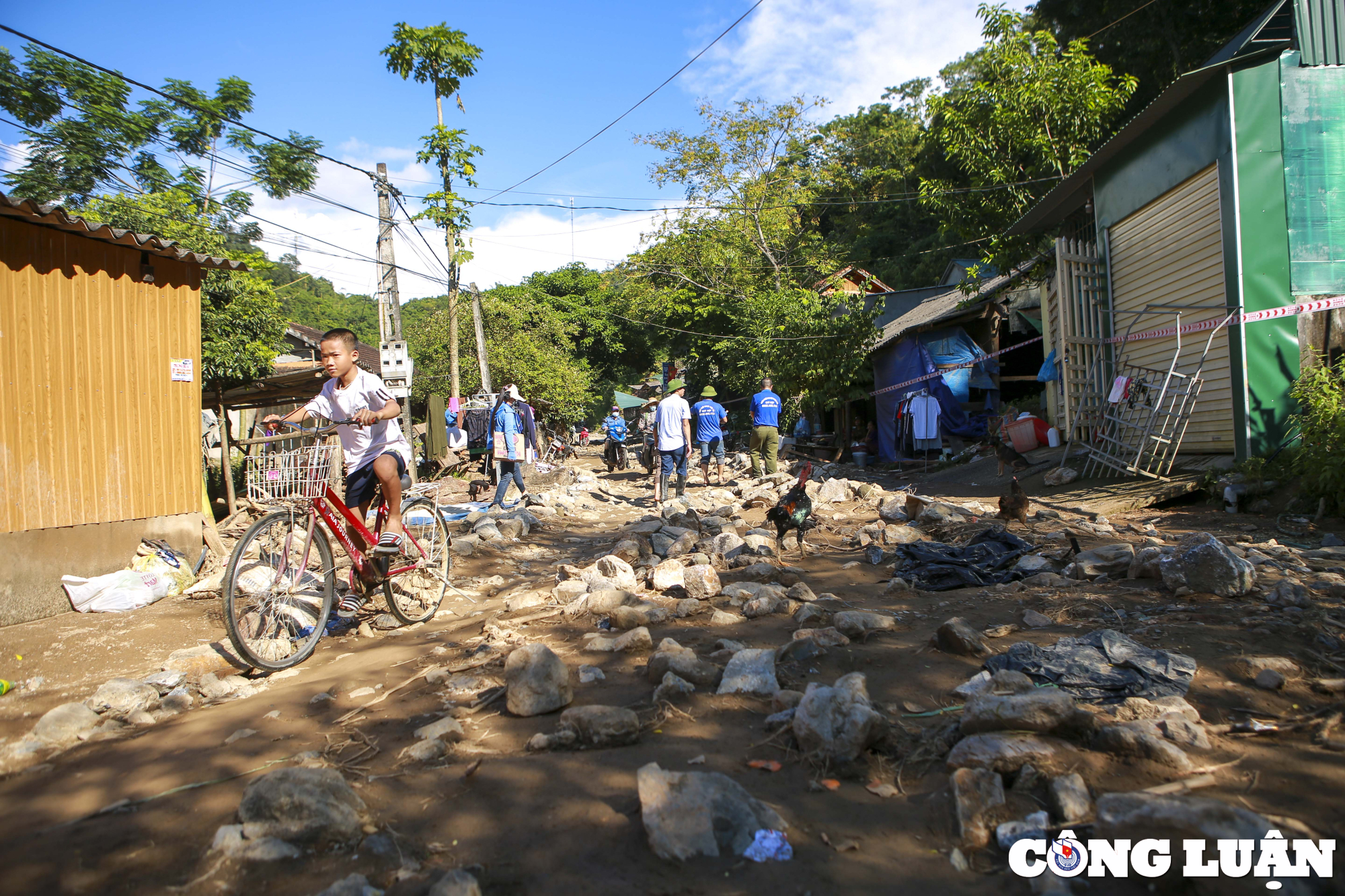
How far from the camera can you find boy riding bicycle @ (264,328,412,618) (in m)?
4.07

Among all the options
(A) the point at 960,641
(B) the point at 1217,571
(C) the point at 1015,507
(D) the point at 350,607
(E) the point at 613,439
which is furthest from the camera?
(E) the point at 613,439

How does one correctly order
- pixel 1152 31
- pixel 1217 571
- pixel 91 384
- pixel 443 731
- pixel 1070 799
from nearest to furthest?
pixel 1070 799 < pixel 443 731 < pixel 1217 571 < pixel 91 384 < pixel 1152 31

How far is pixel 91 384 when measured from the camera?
Answer: 19.3 feet

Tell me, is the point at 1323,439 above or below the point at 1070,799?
above

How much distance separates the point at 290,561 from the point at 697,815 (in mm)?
2805

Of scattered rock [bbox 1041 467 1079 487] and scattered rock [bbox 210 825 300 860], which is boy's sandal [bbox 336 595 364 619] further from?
scattered rock [bbox 1041 467 1079 487]

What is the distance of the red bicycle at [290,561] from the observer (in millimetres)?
3605

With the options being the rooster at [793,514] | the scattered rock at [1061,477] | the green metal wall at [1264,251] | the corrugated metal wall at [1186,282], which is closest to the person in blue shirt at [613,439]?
the scattered rock at [1061,477]

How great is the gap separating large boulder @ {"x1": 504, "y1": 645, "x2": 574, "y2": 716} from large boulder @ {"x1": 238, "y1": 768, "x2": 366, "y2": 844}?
759 millimetres

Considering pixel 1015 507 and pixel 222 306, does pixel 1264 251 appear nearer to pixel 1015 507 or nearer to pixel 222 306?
pixel 1015 507

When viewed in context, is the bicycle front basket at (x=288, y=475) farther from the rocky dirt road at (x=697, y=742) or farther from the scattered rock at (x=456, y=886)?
the scattered rock at (x=456, y=886)

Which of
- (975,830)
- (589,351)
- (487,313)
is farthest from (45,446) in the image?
(589,351)

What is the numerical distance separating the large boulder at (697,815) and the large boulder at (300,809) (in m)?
0.81

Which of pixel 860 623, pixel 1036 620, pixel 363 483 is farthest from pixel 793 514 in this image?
pixel 363 483
